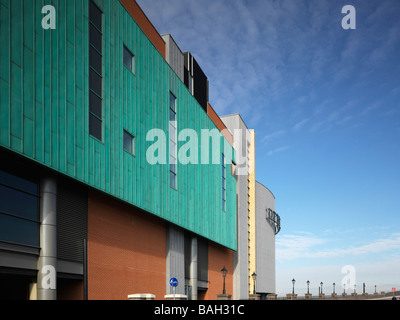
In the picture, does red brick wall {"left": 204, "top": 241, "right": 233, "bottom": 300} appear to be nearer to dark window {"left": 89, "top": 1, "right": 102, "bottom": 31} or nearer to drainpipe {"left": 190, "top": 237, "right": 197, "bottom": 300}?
drainpipe {"left": 190, "top": 237, "right": 197, "bottom": 300}

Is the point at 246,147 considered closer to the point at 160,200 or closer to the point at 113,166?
the point at 160,200

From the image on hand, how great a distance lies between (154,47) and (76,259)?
58.9 feet

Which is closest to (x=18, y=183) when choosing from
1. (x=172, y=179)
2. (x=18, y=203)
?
(x=18, y=203)

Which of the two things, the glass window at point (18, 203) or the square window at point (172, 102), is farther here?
the square window at point (172, 102)

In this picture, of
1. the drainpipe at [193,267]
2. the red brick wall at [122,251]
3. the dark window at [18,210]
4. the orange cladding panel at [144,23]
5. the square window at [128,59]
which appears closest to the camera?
the dark window at [18,210]

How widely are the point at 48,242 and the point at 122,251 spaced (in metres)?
8.45

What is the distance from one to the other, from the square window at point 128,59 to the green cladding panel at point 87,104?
1.05 ft

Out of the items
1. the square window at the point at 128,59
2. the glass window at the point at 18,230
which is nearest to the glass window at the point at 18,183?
the glass window at the point at 18,230

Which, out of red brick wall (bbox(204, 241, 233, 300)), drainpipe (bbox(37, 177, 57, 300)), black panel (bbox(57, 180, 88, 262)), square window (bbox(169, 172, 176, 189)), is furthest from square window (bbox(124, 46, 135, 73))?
red brick wall (bbox(204, 241, 233, 300))

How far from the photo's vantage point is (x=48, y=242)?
66.8ft

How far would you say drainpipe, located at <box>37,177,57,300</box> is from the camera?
19.8 meters

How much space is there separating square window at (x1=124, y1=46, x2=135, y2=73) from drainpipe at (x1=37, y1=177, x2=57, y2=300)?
11.6m

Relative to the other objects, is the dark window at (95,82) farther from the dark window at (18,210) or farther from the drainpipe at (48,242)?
the dark window at (18,210)

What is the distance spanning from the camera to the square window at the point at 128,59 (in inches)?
1165
